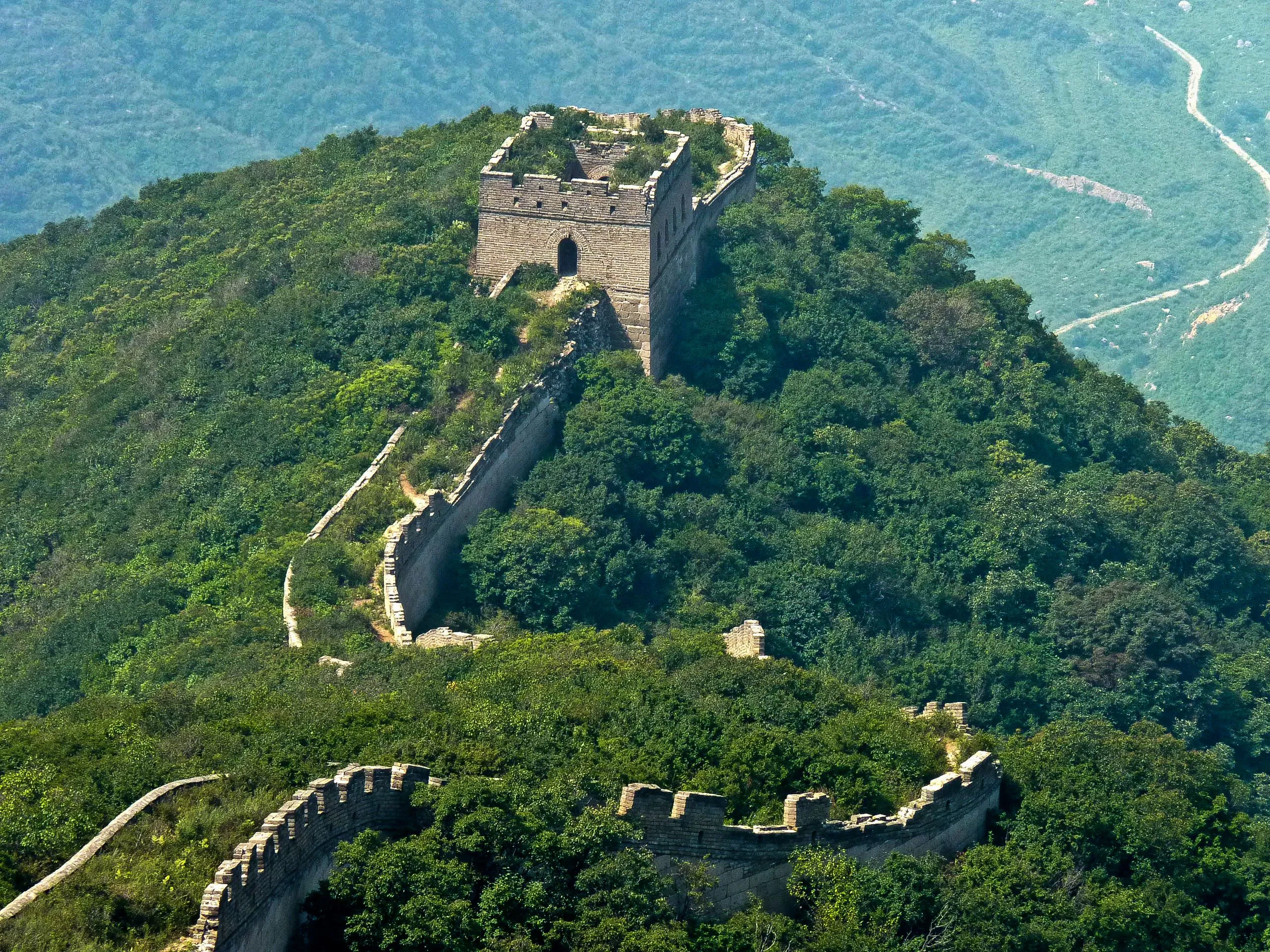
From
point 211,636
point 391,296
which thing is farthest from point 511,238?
point 211,636

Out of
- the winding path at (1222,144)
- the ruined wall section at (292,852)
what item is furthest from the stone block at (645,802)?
the winding path at (1222,144)

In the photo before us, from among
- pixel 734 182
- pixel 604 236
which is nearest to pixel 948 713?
pixel 604 236

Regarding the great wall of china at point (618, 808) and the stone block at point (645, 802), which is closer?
the great wall of china at point (618, 808)

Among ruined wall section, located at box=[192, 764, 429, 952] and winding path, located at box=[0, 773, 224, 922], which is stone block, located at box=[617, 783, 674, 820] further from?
winding path, located at box=[0, 773, 224, 922]

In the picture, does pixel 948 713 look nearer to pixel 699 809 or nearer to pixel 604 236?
pixel 699 809

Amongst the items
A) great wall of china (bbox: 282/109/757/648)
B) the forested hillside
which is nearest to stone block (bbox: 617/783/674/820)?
the forested hillside

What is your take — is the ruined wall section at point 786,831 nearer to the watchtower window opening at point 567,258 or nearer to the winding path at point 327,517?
the winding path at point 327,517

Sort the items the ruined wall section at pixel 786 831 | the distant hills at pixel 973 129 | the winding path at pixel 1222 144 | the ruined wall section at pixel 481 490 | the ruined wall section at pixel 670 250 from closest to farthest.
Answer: the ruined wall section at pixel 786 831
the ruined wall section at pixel 481 490
the ruined wall section at pixel 670 250
the winding path at pixel 1222 144
the distant hills at pixel 973 129

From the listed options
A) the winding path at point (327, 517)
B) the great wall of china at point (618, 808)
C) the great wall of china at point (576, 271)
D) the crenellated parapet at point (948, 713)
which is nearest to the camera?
the great wall of china at point (618, 808)
